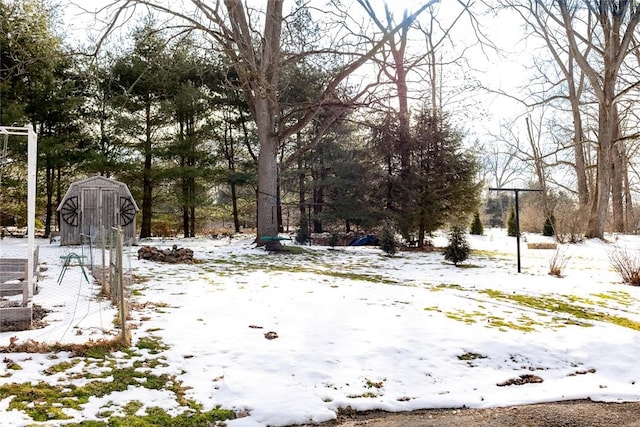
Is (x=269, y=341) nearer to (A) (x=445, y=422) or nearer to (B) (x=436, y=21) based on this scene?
(A) (x=445, y=422)

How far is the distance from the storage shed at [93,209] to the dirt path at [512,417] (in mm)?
12509

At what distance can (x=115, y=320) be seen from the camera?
515 centimetres

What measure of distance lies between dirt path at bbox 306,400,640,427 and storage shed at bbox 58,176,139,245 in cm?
1251

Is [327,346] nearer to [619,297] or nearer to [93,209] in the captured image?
[619,297]

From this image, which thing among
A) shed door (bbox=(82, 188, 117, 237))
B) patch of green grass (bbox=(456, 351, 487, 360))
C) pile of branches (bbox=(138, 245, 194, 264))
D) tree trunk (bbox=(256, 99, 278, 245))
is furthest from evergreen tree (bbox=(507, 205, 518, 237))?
patch of green grass (bbox=(456, 351, 487, 360))

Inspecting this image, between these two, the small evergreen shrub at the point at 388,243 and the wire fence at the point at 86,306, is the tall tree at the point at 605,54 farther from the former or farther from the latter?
the wire fence at the point at 86,306

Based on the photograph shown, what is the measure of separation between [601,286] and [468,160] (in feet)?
25.5

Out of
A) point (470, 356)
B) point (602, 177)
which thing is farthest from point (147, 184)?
point (602, 177)

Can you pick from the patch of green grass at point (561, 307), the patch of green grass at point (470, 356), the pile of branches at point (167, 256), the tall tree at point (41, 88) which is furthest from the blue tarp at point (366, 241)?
the patch of green grass at point (470, 356)

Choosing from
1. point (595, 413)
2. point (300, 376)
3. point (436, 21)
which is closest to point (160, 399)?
point (300, 376)

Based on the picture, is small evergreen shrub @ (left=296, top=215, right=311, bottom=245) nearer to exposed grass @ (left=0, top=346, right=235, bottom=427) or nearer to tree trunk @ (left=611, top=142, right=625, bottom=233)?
exposed grass @ (left=0, top=346, right=235, bottom=427)

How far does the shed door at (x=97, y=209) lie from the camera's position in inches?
556

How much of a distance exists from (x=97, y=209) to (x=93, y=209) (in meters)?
0.11

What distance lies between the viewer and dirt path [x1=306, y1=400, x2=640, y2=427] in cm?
330
